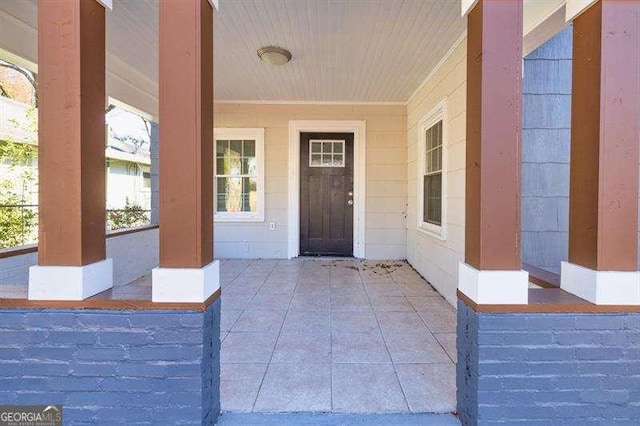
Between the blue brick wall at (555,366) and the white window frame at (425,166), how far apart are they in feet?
7.16

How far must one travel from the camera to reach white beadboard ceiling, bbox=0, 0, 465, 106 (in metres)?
2.72

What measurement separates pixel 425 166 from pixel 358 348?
2893mm

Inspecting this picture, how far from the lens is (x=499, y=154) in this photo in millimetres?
1507

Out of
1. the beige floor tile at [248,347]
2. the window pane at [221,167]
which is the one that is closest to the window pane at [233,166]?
the window pane at [221,167]

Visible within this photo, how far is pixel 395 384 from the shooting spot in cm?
201

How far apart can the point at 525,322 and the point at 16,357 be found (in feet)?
7.36

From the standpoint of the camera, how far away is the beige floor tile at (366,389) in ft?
5.90

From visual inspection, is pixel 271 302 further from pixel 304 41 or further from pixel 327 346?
pixel 304 41

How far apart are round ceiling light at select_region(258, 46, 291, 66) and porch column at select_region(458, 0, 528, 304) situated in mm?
2378

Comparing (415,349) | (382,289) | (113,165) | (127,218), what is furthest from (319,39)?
(113,165)

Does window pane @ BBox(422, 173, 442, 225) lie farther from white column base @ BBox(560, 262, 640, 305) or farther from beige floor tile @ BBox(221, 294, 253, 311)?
white column base @ BBox(560, 262, 640, 305)

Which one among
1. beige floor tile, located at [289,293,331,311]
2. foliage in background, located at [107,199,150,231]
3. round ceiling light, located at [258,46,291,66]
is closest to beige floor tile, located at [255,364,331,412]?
beige floor tile, located at [289,293,331,311]

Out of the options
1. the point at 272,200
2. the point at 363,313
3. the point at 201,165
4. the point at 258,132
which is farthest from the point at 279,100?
the point at 201,165

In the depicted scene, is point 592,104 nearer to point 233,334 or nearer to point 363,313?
point 363,313
